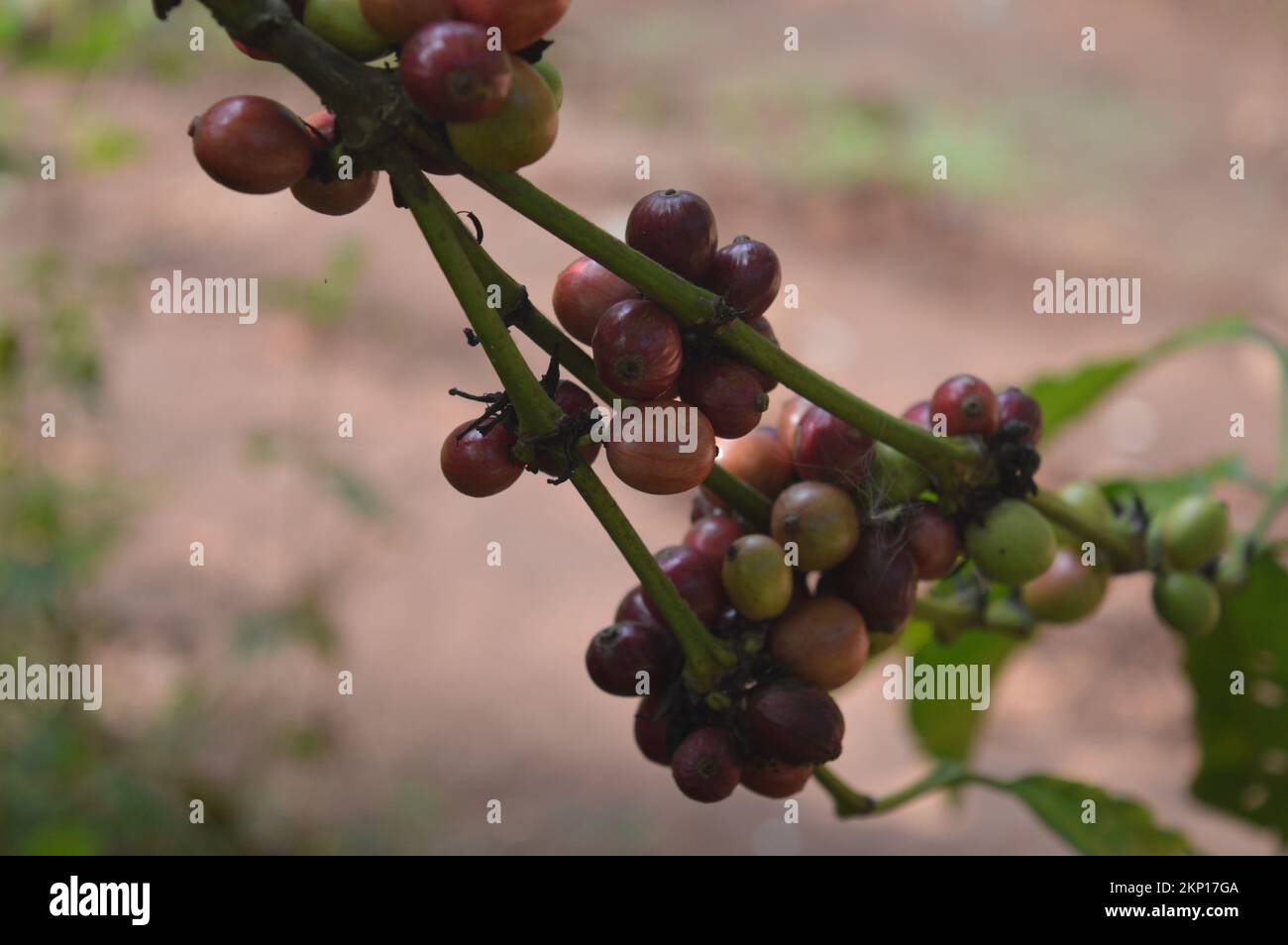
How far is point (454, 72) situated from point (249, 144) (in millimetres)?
124

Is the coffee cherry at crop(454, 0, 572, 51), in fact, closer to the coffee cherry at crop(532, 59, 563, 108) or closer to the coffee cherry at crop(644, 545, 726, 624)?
the coffee cherry at crop(532, 59, 563, 108)

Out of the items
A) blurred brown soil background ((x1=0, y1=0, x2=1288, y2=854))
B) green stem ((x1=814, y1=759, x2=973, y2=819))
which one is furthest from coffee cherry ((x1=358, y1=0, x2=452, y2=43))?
blurred brown soil background ((x1=0, y1=0, x2=1288, y2=854))

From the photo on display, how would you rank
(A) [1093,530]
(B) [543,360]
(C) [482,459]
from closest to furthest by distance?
1. (C) [482,459]
2. (A) [1093,530]
3. (B) [543,360]

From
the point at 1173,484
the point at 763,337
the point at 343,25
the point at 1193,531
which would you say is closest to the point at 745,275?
the point at 763,337

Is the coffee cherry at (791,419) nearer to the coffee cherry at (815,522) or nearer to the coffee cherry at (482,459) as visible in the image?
the coffee cherry at (815,522)

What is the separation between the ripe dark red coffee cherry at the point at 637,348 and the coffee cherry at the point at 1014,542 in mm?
281

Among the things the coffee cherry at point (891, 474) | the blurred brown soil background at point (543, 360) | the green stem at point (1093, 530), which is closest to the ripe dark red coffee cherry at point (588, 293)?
the coffee cherry at point (891, 474)

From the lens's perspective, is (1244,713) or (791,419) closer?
(791,419)

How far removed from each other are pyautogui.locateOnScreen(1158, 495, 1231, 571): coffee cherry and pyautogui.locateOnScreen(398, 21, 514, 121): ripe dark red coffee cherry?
715mm

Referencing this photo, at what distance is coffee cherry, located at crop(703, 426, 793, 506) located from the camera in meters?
0.86

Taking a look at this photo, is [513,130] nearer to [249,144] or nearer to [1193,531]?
[249,144]

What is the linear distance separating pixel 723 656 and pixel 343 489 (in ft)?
6.45

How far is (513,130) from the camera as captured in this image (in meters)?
0.61

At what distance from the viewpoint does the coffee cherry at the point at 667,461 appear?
684mm
